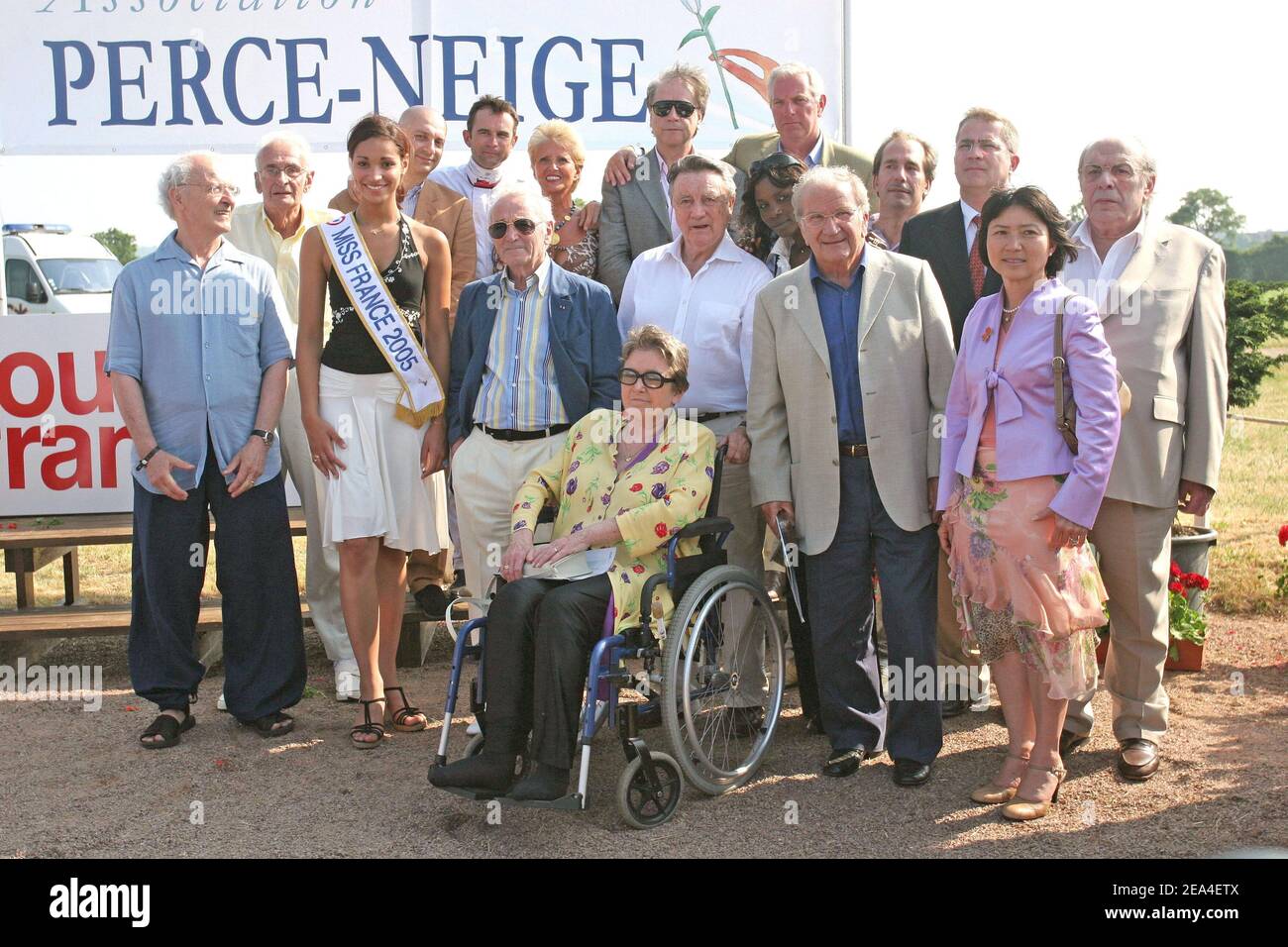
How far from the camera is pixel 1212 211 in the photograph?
101 feet

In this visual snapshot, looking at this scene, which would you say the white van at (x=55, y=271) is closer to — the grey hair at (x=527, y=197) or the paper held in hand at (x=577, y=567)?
the grey hair at (x=527, y=197)

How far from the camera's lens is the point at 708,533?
13.6ft

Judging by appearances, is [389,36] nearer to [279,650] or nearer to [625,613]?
[279,650]

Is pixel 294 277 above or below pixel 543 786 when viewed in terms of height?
above

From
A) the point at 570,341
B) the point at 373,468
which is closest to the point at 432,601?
the point at 373,468

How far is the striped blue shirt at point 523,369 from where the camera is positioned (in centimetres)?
452

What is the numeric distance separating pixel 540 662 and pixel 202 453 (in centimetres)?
170

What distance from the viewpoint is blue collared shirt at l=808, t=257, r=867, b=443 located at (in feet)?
13.8

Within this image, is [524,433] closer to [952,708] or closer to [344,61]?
[952,708]

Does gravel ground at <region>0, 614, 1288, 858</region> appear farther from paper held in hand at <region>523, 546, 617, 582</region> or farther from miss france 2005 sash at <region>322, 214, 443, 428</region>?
miss france 2005 sash at <region>322, 214, 443, 428</region>

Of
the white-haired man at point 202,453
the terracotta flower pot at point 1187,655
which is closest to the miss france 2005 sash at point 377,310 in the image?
the white-haired man at point 202,453

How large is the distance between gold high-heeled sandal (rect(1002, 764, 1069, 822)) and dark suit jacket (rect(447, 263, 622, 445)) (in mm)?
1857

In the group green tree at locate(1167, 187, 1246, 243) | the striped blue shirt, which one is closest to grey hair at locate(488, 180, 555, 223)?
the striped blue shirt

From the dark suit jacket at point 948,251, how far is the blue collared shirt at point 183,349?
8.23 ft
